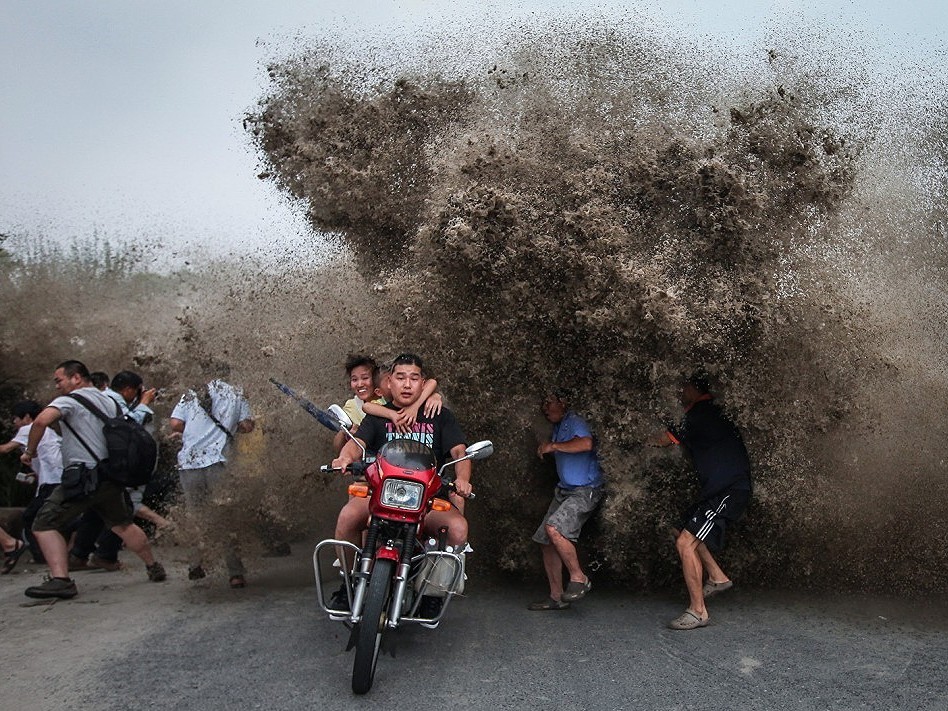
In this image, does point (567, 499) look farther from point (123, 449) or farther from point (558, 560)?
point (123, 449)

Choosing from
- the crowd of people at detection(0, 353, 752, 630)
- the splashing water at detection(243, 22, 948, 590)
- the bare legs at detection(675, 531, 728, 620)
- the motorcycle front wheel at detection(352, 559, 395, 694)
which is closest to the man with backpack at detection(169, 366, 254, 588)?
the crowd of people at detection(0, 353, 752, 630)

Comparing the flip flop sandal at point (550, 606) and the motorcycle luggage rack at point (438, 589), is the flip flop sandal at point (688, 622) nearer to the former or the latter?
the flip flop sandal at point (550, 606)

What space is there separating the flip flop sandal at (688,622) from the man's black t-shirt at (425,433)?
6.04 ft

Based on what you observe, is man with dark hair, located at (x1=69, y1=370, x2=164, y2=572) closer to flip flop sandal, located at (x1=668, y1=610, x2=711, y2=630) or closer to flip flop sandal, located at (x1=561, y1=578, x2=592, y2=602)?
flip flop sandal, located at (x1=561, y1=578, x2=592, y2=602)

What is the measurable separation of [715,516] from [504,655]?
1.74 meters

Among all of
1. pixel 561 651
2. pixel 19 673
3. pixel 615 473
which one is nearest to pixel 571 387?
pixel 615 473

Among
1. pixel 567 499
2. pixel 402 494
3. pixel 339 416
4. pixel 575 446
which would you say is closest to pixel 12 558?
pixel 339 416

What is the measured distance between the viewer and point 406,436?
6141 millimetres

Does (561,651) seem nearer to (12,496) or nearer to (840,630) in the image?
(840,630)

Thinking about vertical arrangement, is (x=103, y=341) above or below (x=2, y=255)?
below

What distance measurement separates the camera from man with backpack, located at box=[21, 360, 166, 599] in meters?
7.36

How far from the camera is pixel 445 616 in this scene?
21.5ft

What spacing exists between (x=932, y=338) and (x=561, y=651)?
136 inches

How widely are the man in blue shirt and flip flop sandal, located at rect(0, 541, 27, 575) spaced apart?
5.16 metres
